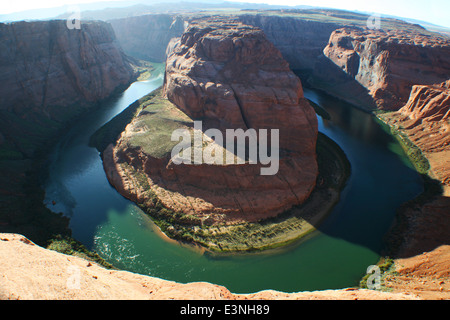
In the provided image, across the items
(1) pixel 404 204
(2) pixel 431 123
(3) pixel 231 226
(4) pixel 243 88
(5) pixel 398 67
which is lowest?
(3) pixel 231 226

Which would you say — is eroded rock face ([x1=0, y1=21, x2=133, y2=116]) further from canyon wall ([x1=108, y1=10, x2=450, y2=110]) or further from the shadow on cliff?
the shadow on cliff

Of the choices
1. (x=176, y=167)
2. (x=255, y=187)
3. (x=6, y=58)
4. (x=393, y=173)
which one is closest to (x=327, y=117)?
(x=393, y=173)

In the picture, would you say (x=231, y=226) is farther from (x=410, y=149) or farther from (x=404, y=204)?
(x=410, y=149)

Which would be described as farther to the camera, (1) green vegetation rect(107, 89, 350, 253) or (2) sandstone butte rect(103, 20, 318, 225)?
(2) sandstone butte rect(103, 20, 318, 225)

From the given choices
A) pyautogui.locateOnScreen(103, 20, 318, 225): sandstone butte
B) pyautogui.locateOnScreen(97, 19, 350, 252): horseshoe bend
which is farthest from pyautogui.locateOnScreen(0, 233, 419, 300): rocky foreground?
pyautogui.locateOnScreen(103, 20, 318, 225): sandstone butte

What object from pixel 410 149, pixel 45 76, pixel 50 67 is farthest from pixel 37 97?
pixel 410 149

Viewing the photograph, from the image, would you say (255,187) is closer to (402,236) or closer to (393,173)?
(402,236)
